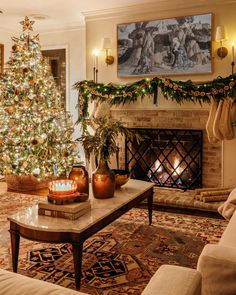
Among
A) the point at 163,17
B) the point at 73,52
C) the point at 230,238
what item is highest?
the point at 163,17

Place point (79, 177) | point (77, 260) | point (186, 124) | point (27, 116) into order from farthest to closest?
point (27, 116) → point (186, 124) → point (79, 177) → point (77, 260)

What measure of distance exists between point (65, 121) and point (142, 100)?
1224 mm

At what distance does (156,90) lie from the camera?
4.80 meters

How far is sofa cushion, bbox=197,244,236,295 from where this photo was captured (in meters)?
1.43

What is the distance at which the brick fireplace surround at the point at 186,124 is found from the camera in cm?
476

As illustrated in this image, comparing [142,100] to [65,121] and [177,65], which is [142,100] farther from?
[65,121]

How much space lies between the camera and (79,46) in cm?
636

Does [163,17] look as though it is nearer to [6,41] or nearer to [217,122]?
[217,122]

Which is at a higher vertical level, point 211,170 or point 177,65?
point 177,65

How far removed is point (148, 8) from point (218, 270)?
13.8 feet

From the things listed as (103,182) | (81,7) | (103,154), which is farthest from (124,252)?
(81,7)

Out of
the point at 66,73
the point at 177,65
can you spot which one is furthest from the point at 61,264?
the point at 66,73

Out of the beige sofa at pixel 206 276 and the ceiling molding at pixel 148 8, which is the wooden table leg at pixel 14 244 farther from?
the ceiling molding at pixel 148 8

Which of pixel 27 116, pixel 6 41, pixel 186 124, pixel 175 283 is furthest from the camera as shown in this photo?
pixel 6 41
